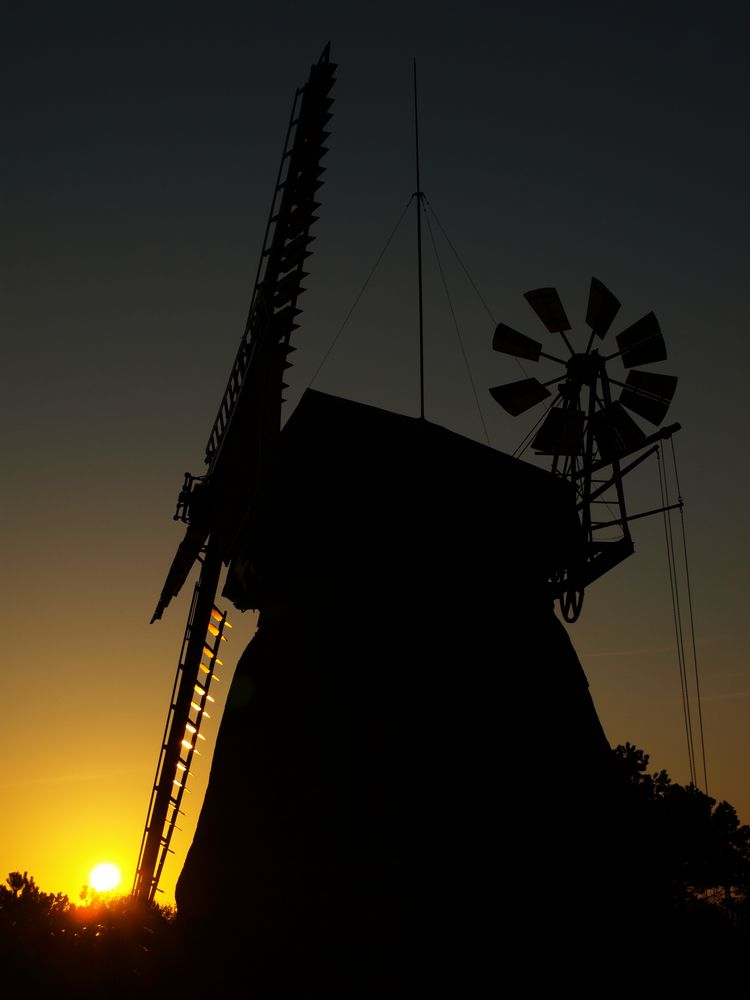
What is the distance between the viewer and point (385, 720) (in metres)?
11.1

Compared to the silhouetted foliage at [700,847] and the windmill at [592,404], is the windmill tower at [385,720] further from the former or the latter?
the silhouetted foliage at [700,847]

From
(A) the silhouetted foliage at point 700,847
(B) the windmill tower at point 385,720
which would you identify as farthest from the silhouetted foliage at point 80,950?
(A) the silhouetted foliage at point 700,847

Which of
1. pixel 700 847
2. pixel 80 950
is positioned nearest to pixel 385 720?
pixel 80 950

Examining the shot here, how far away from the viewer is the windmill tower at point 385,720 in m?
10.2

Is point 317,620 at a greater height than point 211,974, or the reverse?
point 317,620

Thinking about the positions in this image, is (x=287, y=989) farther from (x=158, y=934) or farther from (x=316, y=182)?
(x=316, y=182)

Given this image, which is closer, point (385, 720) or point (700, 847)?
point (385, 720)

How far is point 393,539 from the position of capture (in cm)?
1218

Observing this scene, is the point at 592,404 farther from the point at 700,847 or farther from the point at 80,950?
the point at 700,847

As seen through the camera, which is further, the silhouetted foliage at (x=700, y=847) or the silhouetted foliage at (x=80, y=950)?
the silhouetted foliage at (x=700, y=847)

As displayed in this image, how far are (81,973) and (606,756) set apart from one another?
23.1 feet

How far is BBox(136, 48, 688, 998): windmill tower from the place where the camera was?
1025cm

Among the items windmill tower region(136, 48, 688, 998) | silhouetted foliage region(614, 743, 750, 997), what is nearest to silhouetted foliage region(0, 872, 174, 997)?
windmill tower region(136, 48, 688, 998)

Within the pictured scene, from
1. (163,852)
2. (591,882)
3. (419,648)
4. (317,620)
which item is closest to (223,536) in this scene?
(317,620)
